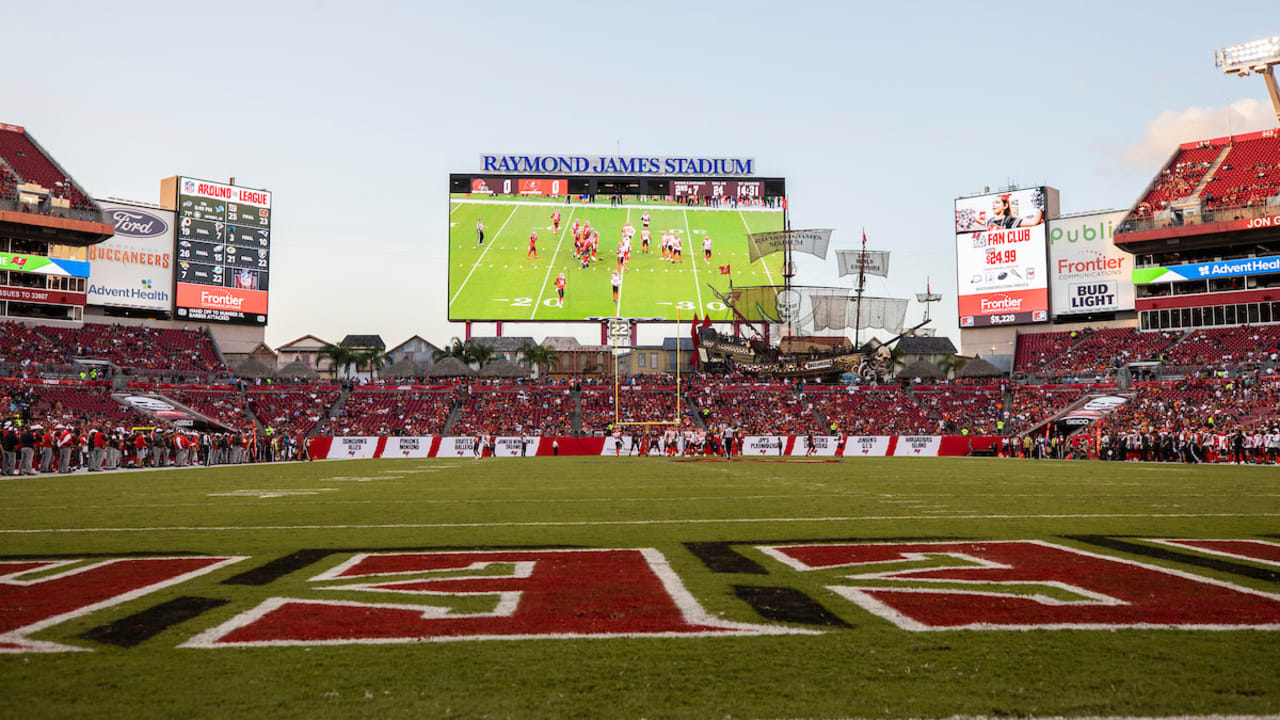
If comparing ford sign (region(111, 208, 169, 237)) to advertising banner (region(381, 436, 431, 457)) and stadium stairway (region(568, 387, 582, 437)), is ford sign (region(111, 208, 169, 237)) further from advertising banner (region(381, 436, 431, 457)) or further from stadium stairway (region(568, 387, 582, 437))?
stadium stairway (region(568, 387, 582, 437))

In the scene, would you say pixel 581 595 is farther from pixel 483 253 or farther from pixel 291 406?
pixel 483 253

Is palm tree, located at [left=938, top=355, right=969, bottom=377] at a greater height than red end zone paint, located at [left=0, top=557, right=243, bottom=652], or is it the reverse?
palm tree, located at [left=938, top=355, right=969, bottom=377]

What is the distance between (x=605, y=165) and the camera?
69.4m

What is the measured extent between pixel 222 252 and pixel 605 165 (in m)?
27.6

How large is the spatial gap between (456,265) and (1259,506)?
5502 cm

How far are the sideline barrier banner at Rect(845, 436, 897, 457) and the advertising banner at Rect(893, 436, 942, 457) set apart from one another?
1.42 ft

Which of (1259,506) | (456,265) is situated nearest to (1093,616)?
(1259,506)

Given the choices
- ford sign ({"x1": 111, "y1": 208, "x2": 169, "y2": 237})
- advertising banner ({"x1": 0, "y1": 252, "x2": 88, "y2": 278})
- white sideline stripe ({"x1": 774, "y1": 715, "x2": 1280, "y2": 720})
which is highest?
ford sign ({"x1": 111, "y1": 208, "x2": 169, "y2": 237})

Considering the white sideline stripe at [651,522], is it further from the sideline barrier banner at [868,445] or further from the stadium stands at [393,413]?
the stadium stands at [393,413]

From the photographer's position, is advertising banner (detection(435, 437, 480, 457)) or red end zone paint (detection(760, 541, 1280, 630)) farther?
advertising banner (detection(435, 437, 480, 457))

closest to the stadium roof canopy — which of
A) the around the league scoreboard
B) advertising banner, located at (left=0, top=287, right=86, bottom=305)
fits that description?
the around the league scoreboard

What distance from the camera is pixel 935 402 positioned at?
59000mm

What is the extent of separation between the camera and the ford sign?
2547 inches

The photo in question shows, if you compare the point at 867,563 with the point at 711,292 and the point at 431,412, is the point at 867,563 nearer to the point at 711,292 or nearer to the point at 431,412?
the point at 431,412
